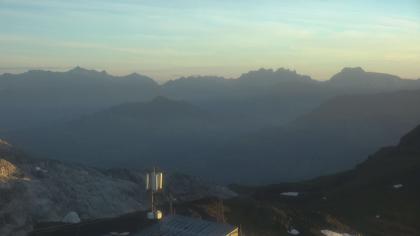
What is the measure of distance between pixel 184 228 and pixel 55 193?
98269 mm

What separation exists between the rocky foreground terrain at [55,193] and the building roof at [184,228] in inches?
2584

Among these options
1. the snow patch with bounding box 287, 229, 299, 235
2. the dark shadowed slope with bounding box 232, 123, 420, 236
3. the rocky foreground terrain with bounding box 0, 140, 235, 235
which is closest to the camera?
the snow patch with bounding box 287, 229, 299, 235

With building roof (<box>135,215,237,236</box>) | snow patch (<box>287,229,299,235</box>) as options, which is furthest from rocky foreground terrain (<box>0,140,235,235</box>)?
building roof (<box>135,215,237,236</box>)

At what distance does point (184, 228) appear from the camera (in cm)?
4200

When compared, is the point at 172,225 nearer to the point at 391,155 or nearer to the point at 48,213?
the point at 48,213

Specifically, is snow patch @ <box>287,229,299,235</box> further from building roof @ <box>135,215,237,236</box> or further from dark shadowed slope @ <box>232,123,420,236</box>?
building roof @ <box>135,215,237,236</box>

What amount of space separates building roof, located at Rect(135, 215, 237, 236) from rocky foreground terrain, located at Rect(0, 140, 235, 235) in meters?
65.6

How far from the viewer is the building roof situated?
4162 cm

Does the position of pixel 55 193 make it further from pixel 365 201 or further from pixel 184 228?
pixel 184 228

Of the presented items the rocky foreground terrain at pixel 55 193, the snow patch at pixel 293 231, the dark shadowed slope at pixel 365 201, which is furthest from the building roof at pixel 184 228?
the rocky foreground terrain at pixel 55 193

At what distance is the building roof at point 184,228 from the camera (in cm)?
4162

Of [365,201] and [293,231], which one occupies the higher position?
[293,231]

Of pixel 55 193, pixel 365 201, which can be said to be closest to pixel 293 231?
pixel 365 201

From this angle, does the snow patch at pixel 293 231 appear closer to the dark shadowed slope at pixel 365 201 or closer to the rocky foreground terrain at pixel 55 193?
the dark shadowed slope at pixel 365 201
